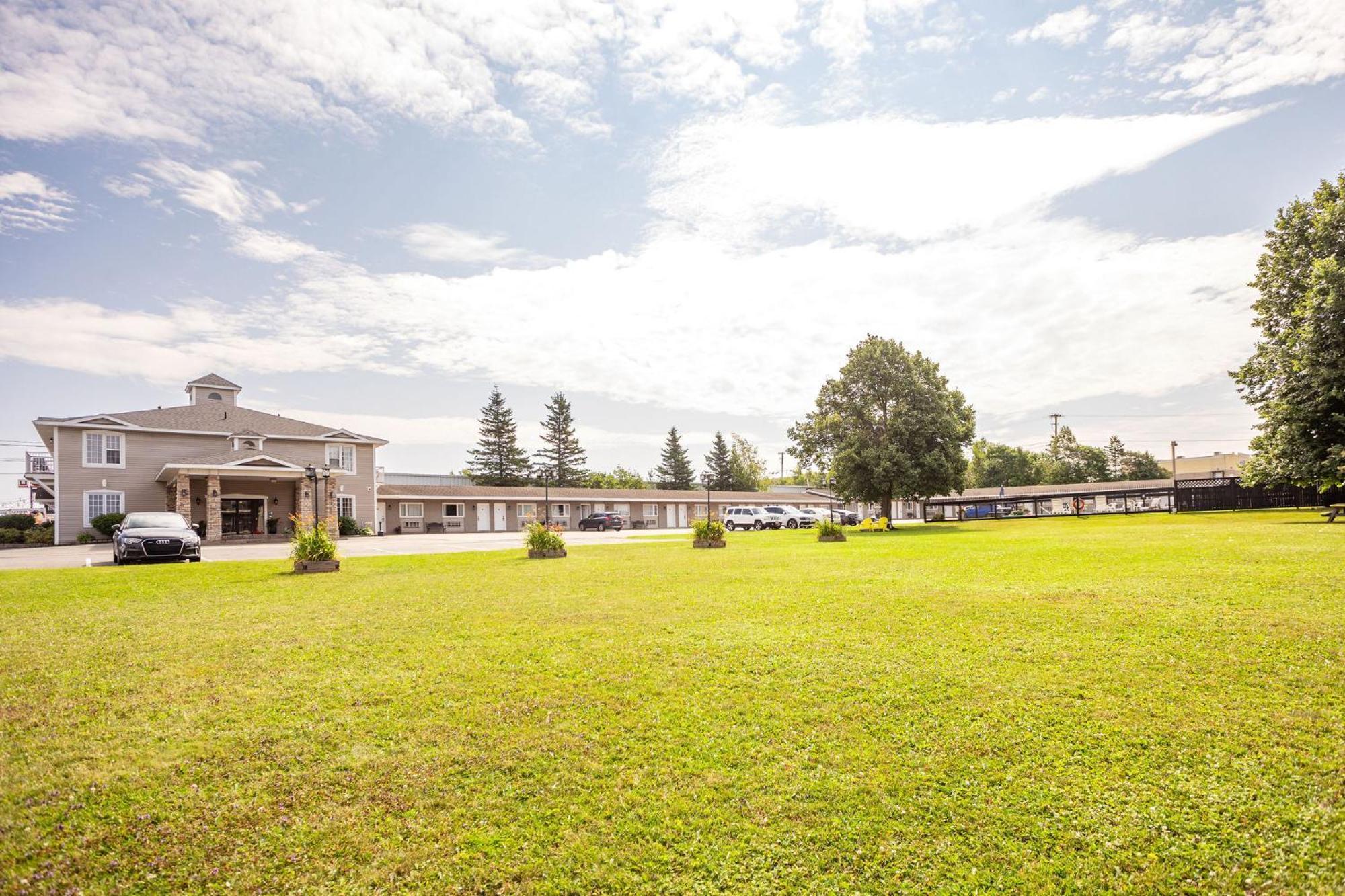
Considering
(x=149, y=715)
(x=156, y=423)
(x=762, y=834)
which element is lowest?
(x=762, y=834)

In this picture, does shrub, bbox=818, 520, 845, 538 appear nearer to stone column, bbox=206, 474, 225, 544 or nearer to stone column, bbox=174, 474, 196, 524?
stone column, bbox=206, 474, 225, 544

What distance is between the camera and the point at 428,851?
378 centimetres

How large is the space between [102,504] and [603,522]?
102 feet

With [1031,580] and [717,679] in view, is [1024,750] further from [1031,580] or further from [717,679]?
[1031,580]

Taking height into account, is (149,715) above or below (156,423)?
below

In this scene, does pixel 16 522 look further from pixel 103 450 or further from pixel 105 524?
pixel 105 524

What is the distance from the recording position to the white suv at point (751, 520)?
47875 millimetres

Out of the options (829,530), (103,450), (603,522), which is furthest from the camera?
(603,522)

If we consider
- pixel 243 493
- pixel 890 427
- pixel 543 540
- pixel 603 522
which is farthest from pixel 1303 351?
pixel 243 493

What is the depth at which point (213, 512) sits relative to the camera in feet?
105

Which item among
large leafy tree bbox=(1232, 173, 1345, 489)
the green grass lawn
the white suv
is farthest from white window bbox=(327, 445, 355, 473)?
large leafy tree bbox=(1232, 173, 1345, 489)

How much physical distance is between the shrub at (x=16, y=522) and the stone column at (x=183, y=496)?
1235cm

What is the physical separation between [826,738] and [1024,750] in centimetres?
145

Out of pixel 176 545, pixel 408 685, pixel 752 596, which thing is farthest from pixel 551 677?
pixel 176 545
